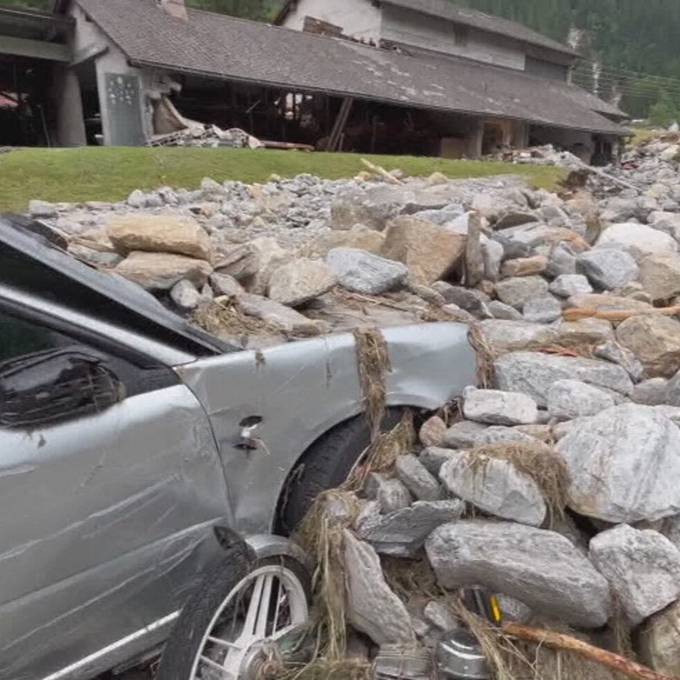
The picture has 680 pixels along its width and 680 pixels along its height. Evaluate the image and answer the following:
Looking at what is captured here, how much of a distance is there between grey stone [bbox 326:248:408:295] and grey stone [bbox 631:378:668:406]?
1.41 m

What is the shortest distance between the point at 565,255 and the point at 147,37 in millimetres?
16828

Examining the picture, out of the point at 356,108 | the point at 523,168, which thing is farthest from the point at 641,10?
the point at 523,168

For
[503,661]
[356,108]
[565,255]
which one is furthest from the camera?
[356,108]

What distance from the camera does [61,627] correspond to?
1935 millimetres

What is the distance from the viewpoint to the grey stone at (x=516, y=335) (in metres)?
3.93

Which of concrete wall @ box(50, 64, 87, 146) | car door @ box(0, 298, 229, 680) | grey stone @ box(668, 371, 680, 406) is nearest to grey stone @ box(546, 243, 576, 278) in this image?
grey stone @ box(668, 371, 680, 406)

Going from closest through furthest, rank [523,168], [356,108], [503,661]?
1. [503,661]
2. [523,168]
3. [356,108]

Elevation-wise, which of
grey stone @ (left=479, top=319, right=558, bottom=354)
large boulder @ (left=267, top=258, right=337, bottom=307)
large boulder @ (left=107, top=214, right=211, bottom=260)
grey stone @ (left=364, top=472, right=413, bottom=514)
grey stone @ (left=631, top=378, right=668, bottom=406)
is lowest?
grey stone @ (left=364, top=472, right=413, bottom=514)

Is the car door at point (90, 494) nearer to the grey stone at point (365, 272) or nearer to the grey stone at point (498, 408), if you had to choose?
the grey stone at point (498, 408)

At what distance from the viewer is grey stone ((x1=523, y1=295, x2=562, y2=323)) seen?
15.2ft

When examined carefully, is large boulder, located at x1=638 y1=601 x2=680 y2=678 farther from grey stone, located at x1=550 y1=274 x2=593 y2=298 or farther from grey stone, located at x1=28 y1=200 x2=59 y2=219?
grey stone, located at x1=28 y1=200 x2=59 y2=219

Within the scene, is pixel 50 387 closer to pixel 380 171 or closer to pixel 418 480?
pixel 418 480

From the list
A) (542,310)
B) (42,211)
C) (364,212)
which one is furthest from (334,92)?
(542,310)

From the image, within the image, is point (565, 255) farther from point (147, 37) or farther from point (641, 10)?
point (641, 10)
